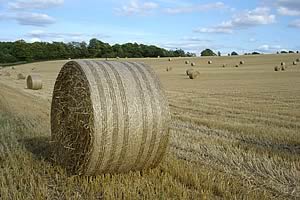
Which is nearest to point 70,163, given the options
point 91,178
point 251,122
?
point 91,178

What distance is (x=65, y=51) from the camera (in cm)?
7188

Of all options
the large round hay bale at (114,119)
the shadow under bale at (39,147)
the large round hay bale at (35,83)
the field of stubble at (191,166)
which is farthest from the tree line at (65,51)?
the large round hay bale at (114,119)

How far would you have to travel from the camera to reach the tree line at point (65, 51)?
2810 inches

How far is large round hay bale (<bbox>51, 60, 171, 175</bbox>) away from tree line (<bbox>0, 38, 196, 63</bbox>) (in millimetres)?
63320

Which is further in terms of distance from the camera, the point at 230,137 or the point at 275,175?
the point at 230,137

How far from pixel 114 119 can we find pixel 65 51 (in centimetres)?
6786

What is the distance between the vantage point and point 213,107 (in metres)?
13.8

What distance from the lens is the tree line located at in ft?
234

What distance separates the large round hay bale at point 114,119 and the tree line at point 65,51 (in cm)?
6332

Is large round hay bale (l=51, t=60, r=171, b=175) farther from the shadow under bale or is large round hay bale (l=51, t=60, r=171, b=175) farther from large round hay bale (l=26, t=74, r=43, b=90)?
large round hay bale (l=26, t=74, r=43, b=90)

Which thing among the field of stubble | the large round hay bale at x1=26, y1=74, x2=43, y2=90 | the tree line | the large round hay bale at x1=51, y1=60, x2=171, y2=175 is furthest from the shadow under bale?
the tree line

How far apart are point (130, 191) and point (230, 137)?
12.5 feet

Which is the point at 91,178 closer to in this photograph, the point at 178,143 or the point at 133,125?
the point at 133,125

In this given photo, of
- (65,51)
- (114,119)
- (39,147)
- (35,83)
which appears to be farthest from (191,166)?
(65,51)
